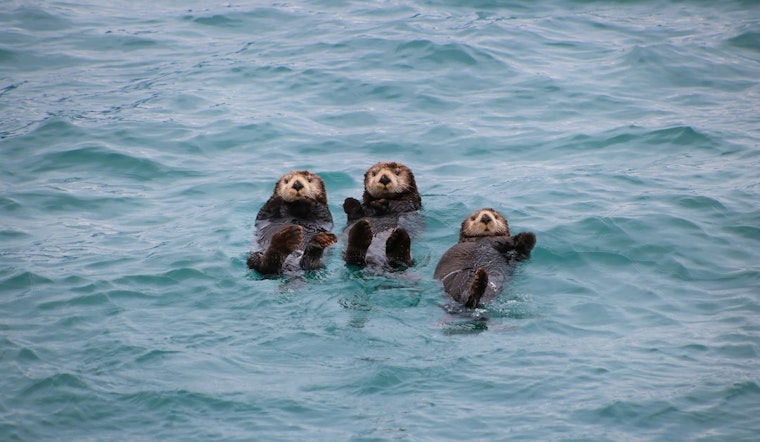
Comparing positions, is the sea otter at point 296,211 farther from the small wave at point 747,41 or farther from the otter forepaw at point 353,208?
the small wave at point 747,41

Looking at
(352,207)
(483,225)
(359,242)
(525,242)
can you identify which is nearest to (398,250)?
(359,242)

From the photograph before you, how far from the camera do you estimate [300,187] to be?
8398mm

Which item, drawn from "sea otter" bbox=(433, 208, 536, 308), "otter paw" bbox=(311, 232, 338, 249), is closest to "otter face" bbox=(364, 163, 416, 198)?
"sea otter" bbox=(433, 208, 536, 308)

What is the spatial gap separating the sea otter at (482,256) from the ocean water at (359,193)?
15 centimetres

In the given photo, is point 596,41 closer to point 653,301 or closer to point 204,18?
point 204,18

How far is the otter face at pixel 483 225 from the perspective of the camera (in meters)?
7.73

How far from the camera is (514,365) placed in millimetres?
5699

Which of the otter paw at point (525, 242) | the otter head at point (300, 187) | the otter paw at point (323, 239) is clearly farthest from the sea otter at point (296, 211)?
the otter paw at point (525, 242)

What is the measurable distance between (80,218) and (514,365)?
16.3 ft

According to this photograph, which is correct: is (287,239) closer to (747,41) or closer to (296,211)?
(296,211)

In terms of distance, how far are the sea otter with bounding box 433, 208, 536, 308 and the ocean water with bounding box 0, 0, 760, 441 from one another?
150 mm

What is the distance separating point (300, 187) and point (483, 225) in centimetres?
184

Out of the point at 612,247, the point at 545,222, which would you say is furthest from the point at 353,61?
the point at 612,247

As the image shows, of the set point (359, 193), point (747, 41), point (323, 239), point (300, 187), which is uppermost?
point (747, 41)
